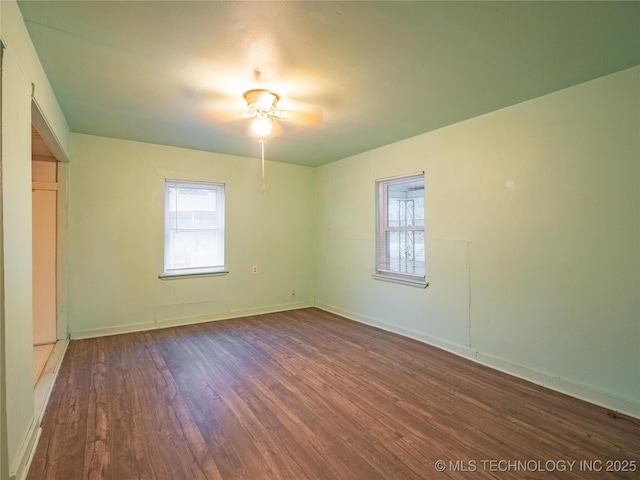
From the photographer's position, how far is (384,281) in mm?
4250

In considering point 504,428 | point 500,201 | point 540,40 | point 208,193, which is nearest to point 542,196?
point 500,201

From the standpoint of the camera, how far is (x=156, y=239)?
4215 millimetres

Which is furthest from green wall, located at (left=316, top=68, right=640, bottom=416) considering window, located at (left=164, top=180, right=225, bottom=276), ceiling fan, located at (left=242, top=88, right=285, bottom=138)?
window, located at (left=164, top=180, right=225, bottom=276)

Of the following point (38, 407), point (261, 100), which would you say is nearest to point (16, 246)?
point (38, 407)

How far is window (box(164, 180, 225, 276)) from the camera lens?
439cm

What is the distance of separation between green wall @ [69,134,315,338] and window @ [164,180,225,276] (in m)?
0.12

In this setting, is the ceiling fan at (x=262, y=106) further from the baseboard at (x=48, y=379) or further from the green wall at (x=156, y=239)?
the baseboard at (x=48, y=379)

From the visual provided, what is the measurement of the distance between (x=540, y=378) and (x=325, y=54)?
9.95 feet

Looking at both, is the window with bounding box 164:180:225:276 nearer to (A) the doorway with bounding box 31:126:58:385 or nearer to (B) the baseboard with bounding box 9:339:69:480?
(A) the doorway with bounding box 31:126:58:385

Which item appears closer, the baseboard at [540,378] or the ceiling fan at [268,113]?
the baseboard at [540,378]

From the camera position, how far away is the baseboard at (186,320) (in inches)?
152

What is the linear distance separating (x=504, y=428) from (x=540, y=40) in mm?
2402

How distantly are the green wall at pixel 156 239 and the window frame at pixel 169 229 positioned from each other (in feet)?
0.23

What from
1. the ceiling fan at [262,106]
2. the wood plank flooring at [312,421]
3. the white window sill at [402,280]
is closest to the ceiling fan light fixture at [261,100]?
the ceiling fan at [262,106]
